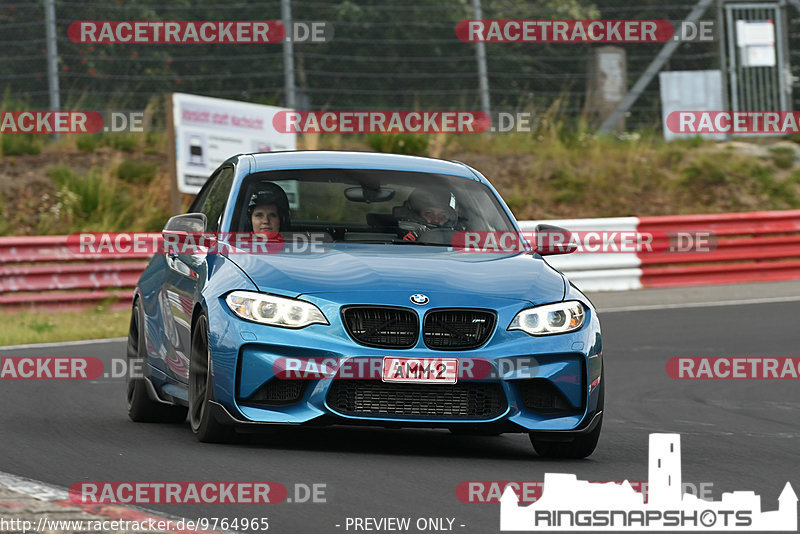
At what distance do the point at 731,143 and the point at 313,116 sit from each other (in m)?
8.22

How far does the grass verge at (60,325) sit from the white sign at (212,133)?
2.99m

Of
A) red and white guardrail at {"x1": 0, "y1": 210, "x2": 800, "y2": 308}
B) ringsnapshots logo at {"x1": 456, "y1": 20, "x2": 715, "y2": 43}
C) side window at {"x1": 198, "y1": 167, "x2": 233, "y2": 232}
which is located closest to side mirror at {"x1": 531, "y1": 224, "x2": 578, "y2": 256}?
side window at {"x1": 198, "y1": 167, "x2": 233, "y2": 232}

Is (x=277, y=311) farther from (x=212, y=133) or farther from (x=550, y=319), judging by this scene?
(x=212, y=133)

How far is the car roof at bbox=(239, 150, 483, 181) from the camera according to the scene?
8984mm

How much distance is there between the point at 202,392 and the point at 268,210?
1.26 metres

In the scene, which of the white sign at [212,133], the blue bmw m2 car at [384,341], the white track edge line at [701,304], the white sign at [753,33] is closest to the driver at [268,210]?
the blue bmw m2 car at [384,341]

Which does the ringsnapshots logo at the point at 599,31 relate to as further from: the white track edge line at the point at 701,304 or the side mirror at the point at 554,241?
the side mirror at the point at 554,241

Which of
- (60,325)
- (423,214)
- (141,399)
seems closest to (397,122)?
(60,325)

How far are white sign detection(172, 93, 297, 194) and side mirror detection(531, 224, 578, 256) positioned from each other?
38.9ft

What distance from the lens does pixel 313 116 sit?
76.7 feet

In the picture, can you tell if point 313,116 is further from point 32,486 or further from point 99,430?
point 32,486

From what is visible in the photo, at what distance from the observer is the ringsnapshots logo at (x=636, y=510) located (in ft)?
19.1

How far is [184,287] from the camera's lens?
837 centimetres

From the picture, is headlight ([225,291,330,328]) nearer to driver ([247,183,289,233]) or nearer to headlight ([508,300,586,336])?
headlight ([508,300,586,336])
